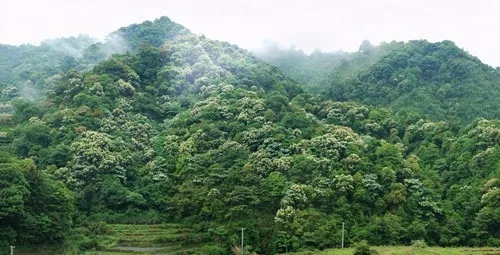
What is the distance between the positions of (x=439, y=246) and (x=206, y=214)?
13.3 metres

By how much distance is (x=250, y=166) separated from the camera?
114ft

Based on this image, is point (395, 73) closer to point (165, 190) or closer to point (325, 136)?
point (325, 136)

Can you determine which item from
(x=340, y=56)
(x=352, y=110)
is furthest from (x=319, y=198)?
(x=340, y=56)

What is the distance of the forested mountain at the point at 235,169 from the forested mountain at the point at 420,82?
855 cm

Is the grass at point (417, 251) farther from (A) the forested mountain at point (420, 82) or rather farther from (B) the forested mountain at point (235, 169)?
(A) the forested mountain at point (420, 82)

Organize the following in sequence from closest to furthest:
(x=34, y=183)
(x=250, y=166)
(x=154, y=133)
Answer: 1. (x=34, y=183)
2. (x=250, y=166)
3. (x=154, y=133)

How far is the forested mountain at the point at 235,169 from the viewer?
30500mm

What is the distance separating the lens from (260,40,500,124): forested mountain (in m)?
52.5

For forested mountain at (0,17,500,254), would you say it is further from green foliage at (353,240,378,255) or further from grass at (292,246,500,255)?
green foliage at (353,240,378,255)

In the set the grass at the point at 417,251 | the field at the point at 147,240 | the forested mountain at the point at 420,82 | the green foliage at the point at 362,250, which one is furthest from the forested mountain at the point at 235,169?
the forested mountain at the point at 420,82

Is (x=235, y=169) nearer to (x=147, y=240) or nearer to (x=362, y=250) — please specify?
(x=147, y=240)

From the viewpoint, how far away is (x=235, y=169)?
34438 mm

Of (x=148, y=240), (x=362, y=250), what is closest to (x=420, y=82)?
(x=362, y=250)

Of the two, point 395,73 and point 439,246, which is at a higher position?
point 395,73
